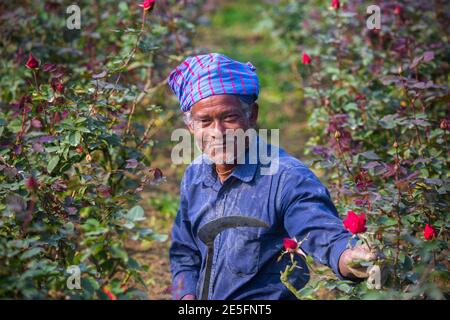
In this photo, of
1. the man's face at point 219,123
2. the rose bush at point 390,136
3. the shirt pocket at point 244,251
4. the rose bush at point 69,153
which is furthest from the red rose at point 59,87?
the rose bush at point 390,136

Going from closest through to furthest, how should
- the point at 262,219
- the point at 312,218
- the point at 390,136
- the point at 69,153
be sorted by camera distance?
the point at 312,218 < the point at 262,219 < the point at 69,153 < the point at 390,136

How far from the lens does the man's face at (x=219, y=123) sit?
247 cm

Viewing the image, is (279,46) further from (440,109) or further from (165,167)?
(440,109)

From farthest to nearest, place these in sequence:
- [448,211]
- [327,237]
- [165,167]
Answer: [165,167]
[448,211]
[327,237]

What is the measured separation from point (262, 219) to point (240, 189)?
0.48 ft

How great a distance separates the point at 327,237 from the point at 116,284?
3.62 ft

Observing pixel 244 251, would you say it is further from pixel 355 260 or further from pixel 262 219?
pixel 355 260

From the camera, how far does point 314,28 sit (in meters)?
5.52

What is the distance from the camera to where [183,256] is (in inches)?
111

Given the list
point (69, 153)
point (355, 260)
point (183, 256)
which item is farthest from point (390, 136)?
point (355, 260)

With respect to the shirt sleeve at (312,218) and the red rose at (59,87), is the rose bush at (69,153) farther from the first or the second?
the shirt sleeve at (312,218)

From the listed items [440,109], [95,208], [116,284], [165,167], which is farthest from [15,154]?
[165,167]

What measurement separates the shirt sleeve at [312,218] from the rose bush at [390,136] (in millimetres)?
69
